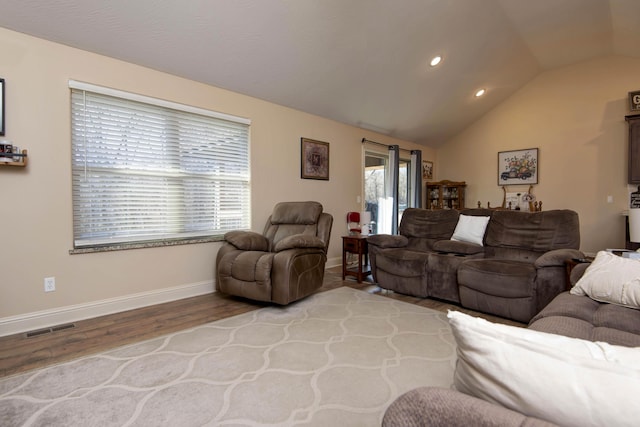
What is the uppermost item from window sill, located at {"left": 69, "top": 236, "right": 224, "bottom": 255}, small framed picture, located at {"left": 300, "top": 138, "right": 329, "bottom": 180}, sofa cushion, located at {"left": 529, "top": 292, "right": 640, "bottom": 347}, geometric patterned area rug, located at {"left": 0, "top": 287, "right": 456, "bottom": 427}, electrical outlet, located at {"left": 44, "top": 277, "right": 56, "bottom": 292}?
small framed picture, located at {"left": 300, "top": 138, "right": 329, "bottom": 180}

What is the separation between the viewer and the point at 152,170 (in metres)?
3.20

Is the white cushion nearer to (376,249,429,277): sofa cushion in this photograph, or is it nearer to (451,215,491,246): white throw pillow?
(376,249,429,277): sofa cushion

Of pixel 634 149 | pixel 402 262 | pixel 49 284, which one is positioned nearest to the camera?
pixel 49 284

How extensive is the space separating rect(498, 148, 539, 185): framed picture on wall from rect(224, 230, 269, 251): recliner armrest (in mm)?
4972

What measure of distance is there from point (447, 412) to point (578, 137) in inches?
254

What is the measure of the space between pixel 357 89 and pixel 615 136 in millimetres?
4154

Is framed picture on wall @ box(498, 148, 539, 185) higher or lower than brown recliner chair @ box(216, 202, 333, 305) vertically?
higher

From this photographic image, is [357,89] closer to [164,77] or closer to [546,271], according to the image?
[164,77]

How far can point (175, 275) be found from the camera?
335 cm

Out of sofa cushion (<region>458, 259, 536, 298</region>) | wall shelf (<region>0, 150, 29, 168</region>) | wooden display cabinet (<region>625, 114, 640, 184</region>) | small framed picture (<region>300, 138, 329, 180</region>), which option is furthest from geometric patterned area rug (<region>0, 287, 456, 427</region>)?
wooden display cabinet (<region>625, 114, 640, 184</region>)

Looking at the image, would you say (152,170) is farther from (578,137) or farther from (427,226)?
(578,137)

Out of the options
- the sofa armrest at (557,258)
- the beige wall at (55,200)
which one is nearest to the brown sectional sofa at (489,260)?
the sofa armrest at (557,258)

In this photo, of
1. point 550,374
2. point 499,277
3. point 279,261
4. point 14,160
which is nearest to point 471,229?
point 499,277

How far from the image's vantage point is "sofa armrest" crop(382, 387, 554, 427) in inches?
20.8
